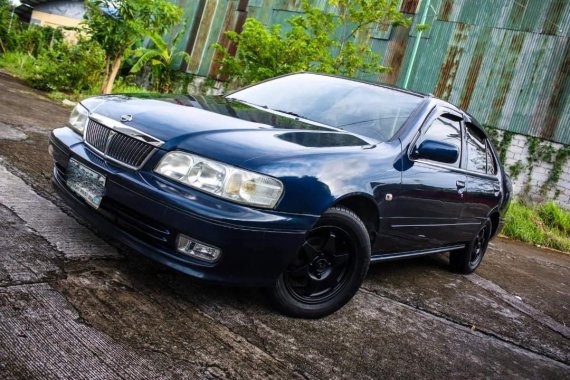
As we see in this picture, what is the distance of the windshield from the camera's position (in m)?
3.29

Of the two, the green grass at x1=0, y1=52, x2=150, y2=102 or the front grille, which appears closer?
the front grille

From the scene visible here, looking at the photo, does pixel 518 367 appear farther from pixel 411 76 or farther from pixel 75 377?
pixel 411 76

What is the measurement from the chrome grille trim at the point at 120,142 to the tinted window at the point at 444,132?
1.80 meters

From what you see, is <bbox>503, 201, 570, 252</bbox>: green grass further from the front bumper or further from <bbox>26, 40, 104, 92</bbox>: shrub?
<bbox>26, 40, 104, 92</bbox>: shrub

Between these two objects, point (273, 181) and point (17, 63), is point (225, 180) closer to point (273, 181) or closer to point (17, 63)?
point (273, 181)

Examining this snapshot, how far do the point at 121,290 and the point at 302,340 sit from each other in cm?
97

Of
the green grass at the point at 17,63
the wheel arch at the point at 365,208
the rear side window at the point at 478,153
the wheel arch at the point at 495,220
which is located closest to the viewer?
the wheel arch at the point at 365,208

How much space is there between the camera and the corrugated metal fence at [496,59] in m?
11.4

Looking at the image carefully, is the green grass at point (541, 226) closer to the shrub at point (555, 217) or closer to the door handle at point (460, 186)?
the shrub at point (555, 217)

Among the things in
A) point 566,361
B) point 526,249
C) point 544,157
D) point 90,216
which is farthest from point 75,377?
point 544,157

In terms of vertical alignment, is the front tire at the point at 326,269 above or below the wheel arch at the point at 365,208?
below

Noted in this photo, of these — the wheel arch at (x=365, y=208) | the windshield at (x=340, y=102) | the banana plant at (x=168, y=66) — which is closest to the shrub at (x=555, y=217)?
the windshield at (x=340, y=102)

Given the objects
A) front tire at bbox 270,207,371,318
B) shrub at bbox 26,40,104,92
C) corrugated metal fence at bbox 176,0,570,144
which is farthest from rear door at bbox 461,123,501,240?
shrub at bbox 26,40,104,92

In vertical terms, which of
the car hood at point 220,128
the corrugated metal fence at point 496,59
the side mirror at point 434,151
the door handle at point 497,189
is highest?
the corrugated metal fence at point 496,59
